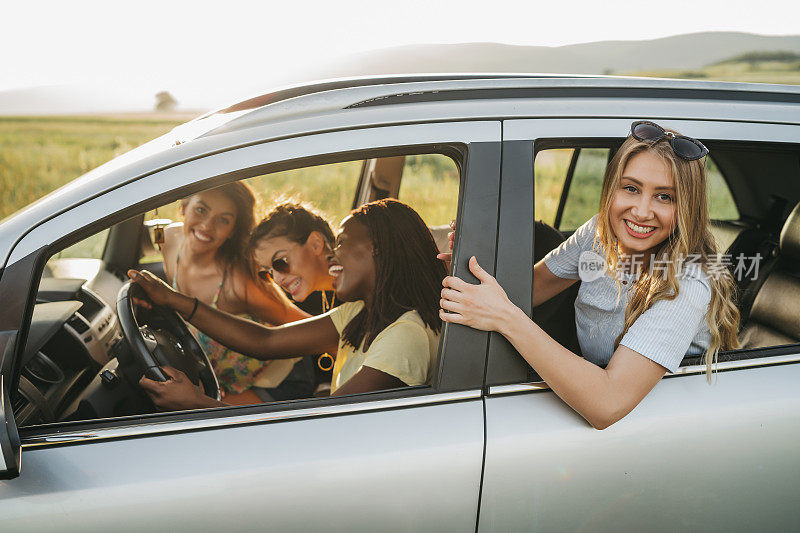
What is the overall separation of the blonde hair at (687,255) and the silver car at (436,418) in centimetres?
6

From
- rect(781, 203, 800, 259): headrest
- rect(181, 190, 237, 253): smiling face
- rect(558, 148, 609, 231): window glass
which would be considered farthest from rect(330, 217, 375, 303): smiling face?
rect(558, 148, 609, 231): window glass

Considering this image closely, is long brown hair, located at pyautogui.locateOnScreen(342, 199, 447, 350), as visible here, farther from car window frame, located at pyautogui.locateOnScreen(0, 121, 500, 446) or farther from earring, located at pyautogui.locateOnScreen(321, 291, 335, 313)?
earring, located at pyautogui.locateOnScreen(321, 291, 335, 313)

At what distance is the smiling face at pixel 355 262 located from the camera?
1769 mm

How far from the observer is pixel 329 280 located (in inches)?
→ 89.8

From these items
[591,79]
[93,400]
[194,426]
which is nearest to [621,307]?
[591,79]

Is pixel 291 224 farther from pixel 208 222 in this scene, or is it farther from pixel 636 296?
pixel 636 296

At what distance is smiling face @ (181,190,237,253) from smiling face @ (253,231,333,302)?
225mm

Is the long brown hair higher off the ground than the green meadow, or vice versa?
the green meadow

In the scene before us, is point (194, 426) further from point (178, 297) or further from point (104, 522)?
point (178, 297)

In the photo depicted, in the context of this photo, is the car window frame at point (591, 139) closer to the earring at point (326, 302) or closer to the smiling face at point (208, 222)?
the earring at point (326, 302)

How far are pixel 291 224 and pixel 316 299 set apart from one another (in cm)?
36

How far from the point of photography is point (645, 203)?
1462 millimetres

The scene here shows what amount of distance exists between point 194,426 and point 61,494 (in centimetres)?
26

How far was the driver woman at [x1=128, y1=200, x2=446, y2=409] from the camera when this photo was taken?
5.01 feet
